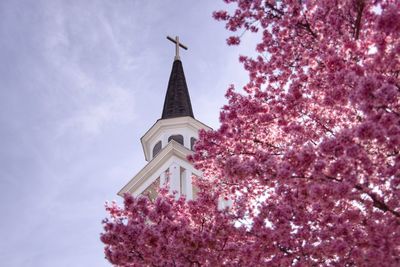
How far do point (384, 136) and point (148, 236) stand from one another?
495 centimetres

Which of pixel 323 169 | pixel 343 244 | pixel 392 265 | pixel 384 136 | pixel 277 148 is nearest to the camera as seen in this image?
pixel 384 136

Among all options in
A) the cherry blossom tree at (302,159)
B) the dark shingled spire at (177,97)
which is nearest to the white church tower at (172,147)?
the dark shingled spire at (177,97)

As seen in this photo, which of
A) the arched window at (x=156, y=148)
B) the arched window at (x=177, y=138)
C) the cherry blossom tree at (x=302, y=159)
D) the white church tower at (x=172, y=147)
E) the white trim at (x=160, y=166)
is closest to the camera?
the cherry blossom tree at (x=302, y=159)

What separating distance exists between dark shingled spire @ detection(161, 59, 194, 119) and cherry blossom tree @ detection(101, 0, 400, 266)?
16.6m

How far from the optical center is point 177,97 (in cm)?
3011

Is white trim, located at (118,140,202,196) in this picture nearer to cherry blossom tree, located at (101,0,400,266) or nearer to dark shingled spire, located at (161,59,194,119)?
dark shingled spire, located at (161,59,194,119)

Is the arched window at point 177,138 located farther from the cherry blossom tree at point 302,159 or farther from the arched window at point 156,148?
the cherry blossom tree at point 302,159

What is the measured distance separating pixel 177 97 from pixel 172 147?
6.97 m

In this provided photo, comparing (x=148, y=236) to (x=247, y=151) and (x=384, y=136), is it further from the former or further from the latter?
(x=384, y=136)

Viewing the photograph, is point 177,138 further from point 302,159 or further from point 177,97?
point 302,159

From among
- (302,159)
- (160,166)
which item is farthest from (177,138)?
(302,159)

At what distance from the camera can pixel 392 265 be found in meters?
6.64

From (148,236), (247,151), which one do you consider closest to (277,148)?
(247,151)

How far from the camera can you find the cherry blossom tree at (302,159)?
616 cm
